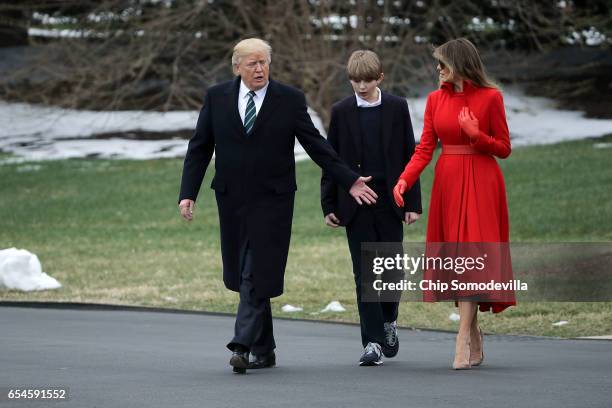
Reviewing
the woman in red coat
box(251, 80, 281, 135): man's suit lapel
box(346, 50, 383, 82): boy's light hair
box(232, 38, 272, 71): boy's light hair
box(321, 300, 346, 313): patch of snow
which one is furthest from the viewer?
box(321, 300, 346, 313): patch of snow

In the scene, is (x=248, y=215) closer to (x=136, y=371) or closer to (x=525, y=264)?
(x=136, y=371)

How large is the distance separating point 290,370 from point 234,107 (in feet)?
5.17

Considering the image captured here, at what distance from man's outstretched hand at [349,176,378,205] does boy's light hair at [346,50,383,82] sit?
634 millimetres

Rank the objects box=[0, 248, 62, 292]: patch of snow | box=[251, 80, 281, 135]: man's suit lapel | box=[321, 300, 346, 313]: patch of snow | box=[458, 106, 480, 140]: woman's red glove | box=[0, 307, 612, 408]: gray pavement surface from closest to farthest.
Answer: box=[0, 307, 612, 408]: gray pavement surface
box=[458, 106, 480, 140]: woman's red glove
box=[251, 80, 281, 135]: man's suit lapel
box=[321, 300, 346, 313]: patch of snow
box=[0, 248, 62, 292]: patch of snow

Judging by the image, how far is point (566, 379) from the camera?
8078 millimetres

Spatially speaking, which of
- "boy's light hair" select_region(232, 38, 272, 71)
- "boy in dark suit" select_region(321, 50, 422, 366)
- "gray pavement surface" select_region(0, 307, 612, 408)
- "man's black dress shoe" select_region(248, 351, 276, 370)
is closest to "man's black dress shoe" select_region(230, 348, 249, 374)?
"gray pavement surface" select_region(0, 307, 612, 408)

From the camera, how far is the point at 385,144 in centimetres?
915

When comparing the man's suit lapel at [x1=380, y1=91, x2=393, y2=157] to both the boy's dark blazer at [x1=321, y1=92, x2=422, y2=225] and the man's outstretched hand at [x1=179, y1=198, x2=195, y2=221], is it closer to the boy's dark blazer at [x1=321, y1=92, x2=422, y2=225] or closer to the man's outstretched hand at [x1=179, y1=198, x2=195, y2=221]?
the boy's dark blazer at [x1=321, y1=92, x2=422, y2=225]

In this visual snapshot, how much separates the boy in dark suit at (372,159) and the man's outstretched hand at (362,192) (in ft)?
0.77

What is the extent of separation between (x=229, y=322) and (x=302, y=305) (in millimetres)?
1818

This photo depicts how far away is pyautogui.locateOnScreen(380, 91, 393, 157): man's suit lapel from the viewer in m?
9.16

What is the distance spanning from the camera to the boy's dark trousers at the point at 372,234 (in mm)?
9102

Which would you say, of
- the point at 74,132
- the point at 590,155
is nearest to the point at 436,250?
the point at 590,155

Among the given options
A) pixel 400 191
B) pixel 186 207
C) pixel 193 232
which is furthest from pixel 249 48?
pixel 193 232
